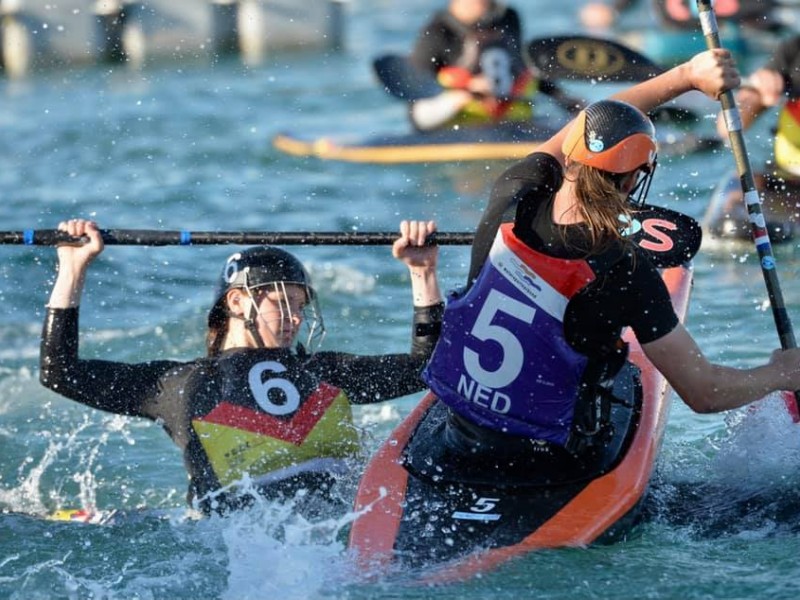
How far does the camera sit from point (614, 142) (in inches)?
161

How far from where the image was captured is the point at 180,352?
24.1 feet

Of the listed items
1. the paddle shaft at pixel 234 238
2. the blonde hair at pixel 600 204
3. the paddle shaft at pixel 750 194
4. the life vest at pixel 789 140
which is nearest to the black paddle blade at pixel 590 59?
the life vest at pixel 789 140

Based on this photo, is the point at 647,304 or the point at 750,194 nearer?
the point at 647,304

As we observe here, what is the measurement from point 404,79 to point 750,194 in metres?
6.44

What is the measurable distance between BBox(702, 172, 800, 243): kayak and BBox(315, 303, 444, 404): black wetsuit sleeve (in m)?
3.98

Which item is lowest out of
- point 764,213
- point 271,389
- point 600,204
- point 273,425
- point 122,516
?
point 122,516

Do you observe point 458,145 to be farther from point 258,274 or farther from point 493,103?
point 258,274

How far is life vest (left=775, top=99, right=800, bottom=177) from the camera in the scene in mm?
8484

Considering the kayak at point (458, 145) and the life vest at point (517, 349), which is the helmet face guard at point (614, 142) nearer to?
the life vest at point (517, 349)

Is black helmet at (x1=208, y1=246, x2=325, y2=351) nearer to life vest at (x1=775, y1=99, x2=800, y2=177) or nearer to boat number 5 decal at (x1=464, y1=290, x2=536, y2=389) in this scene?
boat number 5 decal at (x1=464, y1=290, x2=536, y2=389)

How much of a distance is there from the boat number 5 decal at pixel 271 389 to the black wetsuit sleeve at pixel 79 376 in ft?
1.16

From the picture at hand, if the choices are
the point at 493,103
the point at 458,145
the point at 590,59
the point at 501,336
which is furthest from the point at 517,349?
the point at 493,103

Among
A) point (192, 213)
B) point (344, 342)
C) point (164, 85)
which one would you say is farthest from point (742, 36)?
point (344, 342)

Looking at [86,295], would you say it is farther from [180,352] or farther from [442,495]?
[442,495]
